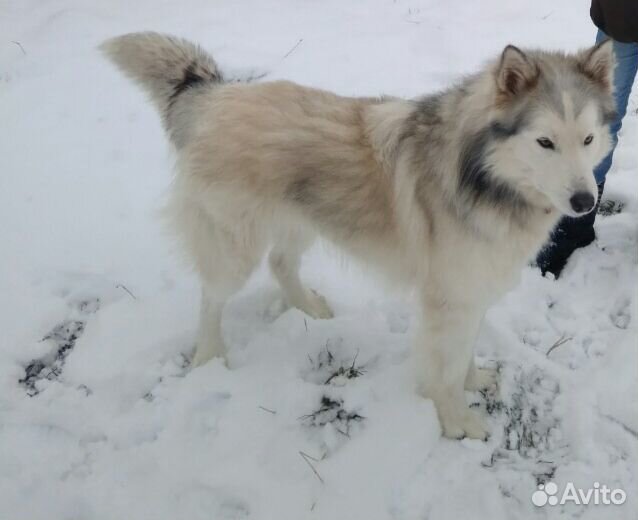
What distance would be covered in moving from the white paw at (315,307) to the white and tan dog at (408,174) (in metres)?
0.41

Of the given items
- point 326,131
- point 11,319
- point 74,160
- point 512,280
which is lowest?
point 11,319

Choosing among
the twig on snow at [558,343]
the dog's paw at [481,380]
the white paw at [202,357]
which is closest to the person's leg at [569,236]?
the twig on snow at [558,343]

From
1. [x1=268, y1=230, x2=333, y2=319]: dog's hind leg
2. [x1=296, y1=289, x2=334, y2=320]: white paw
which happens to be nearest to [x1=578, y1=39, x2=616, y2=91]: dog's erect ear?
[x1=268, y1=230, x2=333, y2=319]: dog's hind leg

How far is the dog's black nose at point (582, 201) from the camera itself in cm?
171

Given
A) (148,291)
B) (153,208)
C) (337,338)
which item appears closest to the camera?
(337,338)

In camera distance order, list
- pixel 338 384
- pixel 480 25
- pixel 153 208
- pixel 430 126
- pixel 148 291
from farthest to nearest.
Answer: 1. pixel 480 25
2. pixel 153 208
3. pixel 148 291
4. pixel 338 384
5. pixel 430 126

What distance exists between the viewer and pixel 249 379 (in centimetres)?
257

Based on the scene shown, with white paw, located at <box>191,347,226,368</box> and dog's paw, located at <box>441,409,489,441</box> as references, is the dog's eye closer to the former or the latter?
dog's paw, located at <box>441,409,489,441</box>

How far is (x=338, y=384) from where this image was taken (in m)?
2.53

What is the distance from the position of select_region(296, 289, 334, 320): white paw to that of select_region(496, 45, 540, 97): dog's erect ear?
1.48m

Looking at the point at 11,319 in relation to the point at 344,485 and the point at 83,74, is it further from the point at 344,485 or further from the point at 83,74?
the point at 83,74

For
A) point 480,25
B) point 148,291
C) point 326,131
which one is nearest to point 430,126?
point 326,131

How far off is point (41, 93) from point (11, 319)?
91.2 inches

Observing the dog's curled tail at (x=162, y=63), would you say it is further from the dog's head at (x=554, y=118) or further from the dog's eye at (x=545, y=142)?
the dog's eye at (x=545, y=142)
